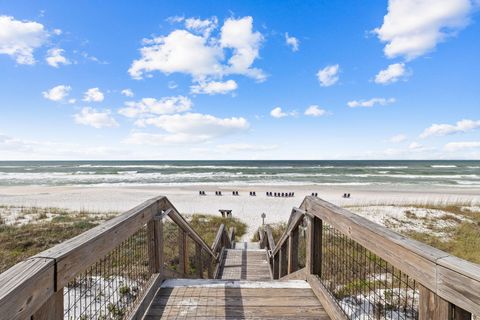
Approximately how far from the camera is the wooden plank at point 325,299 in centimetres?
229

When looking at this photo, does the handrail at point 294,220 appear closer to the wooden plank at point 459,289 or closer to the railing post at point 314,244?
the railing post at point 314,244

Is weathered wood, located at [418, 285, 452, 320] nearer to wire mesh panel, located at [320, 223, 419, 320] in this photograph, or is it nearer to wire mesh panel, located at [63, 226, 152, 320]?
wire mesh panel, located at [320, 223, 419, 320]

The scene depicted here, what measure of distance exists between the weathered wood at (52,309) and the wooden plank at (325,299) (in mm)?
1996

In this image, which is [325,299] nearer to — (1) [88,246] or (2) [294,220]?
(2) [294,220]

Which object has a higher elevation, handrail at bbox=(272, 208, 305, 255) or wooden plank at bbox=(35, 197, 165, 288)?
wooden plank at bbox=(35, 197, 165, 288)

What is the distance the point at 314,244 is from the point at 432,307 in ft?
5.55

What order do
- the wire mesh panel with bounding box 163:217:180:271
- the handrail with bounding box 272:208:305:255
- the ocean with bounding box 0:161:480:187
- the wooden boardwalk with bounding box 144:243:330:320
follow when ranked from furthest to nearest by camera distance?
1. the ocean with bounding box 0:161:480:187
2. the wire mesh panel with bounding box 163:217:180:271
3. the handrail with bounding box 272:208:305:255
4. the wooden boardwalk with bounding box 144:243:330:320

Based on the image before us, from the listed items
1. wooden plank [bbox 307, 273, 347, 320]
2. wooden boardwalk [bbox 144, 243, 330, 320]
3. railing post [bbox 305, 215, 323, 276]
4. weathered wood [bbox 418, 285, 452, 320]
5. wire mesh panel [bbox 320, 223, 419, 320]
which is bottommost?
wire mesh panel [bbox 320, 223, 419, 320]

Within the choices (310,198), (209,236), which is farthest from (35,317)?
(209,236)

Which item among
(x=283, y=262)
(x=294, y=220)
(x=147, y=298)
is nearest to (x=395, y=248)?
(x=147, y=298)

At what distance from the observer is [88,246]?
4.98 feet

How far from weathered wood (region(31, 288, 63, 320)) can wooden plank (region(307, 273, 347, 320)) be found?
6.55 ft

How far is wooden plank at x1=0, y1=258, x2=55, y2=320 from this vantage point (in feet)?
3.03

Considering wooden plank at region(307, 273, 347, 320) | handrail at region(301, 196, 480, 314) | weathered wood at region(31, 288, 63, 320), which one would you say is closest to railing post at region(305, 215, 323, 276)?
wooden plank at region(307, 273, 347, 320)
